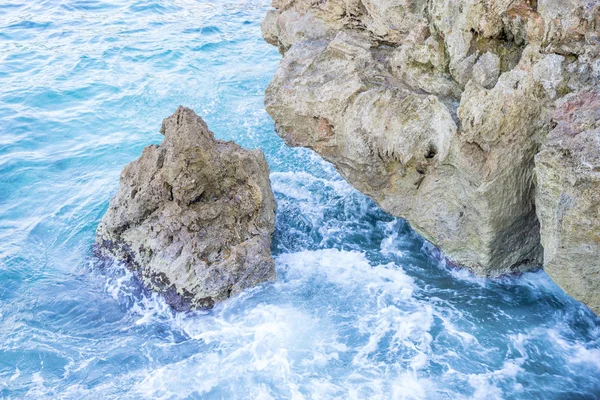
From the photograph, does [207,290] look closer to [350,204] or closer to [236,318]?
[236,318]

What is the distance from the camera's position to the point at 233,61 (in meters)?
A: 19.4

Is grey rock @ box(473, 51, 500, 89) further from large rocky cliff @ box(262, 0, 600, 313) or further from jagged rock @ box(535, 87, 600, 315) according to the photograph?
jagged rock @ box(535, 87, 600, 315)

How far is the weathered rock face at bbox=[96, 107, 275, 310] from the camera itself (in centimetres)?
965

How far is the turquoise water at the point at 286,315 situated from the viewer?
837cm

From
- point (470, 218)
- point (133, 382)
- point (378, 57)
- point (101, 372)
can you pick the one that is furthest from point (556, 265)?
point (101, 372)

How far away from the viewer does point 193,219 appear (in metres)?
9.80

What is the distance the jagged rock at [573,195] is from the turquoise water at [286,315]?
1781 mm

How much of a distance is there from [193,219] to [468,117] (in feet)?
16.6

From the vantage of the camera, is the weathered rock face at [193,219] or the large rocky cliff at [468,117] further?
the weathered rock face at [193,219]

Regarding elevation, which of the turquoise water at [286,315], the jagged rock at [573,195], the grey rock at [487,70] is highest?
the grey rock at [487,70]

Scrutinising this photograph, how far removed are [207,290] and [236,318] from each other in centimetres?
72

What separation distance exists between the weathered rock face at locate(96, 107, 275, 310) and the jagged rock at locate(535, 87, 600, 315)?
4835mm

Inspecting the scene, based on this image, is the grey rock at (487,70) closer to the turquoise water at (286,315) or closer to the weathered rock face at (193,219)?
the turquoise water at (286,315)

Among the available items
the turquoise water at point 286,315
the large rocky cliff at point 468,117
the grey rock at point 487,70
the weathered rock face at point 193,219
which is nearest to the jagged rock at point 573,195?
the large rocky cliff at point 468,117
